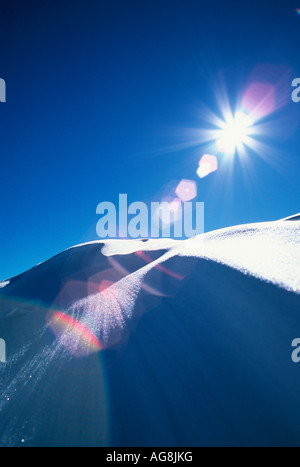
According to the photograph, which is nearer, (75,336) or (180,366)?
(180,366)

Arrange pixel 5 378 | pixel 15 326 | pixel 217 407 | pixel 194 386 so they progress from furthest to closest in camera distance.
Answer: pixel 15 326 → pixel 5 378 → pixel 194 386 → pixel 217 407

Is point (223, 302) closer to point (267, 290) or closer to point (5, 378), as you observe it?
point (267, 290)

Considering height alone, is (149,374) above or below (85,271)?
below

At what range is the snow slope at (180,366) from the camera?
3.45 ft

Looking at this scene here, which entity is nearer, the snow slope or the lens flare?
the snow slope

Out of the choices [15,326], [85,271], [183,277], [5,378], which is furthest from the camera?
[85,271]

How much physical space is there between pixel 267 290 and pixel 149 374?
1.03 m

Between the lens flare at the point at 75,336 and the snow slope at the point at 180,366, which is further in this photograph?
the lens flare at the point at 75,336

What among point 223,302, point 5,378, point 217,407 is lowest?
point 5,378

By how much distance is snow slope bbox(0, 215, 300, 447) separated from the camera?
1.05 metres

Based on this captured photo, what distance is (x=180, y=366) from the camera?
131 cm

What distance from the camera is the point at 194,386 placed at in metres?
1.19

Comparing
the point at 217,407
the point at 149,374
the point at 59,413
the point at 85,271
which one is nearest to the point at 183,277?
the point at 149,374
